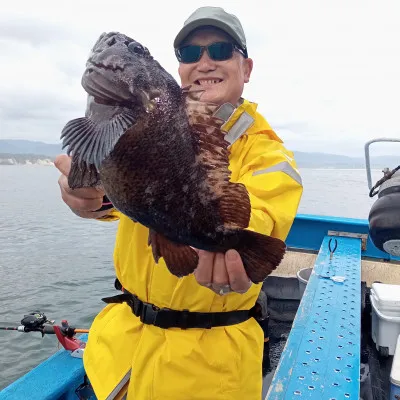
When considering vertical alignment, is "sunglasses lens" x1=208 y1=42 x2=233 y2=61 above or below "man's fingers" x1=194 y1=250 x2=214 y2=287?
above

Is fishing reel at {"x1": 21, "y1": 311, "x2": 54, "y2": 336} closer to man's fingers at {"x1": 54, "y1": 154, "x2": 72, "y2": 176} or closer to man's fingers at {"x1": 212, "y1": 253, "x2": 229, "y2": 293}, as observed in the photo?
man's fingers at {"x1": 54, "y1": 154, "x2": 72, "y2": 176}

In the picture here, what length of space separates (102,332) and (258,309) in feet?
3.14

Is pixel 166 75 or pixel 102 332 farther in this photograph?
pixel 102 332

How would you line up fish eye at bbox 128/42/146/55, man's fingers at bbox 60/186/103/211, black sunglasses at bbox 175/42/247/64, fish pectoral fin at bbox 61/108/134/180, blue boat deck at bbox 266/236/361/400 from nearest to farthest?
fish pectoral fin at bbox 61/108/134/180
fish eye at bbox 128/42/146/55
man's fingers at bbox 60/186/103/211
blue boat deck at bbox 266/236/361/400
black sunglasses at bbox 175/42/247/64

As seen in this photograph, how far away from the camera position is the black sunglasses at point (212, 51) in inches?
102

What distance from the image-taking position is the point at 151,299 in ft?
7.45

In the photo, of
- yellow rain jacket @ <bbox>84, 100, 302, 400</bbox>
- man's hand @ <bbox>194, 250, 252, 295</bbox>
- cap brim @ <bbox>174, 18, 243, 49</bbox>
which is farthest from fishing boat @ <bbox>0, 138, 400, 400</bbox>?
cap brim @ <bbox>174, 18, 243, 49</bbox>

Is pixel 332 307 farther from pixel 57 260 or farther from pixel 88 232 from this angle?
pixel 88 232

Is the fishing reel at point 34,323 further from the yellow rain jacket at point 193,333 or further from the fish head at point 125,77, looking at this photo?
the fish head at point 125,77

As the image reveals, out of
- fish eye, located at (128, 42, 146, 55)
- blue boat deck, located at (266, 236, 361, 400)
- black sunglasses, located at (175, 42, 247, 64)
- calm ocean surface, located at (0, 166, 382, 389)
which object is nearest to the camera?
fish eye, located at (128, 42, 146, 55)

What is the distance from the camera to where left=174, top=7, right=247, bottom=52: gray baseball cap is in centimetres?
250

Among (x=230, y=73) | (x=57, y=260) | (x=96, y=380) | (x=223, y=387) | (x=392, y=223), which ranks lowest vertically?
(x=57, y=260)

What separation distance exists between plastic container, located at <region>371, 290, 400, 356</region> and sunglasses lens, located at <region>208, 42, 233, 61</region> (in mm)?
2957

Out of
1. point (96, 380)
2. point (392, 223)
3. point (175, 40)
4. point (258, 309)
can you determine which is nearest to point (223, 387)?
point (258, 309)
